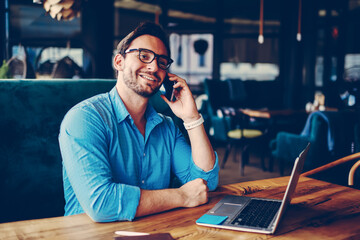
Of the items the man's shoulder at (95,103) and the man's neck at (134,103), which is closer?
the man's shoulder at (95,103)

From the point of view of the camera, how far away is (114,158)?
144cm

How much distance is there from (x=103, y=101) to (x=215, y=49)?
6909 mm

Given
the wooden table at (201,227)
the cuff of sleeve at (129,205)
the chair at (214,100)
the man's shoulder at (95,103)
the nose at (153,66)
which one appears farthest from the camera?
the chair at (214,100)

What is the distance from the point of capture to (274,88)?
8.01 metres

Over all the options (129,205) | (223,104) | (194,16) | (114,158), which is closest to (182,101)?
Result: (114,158)

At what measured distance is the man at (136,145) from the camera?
1.23 m

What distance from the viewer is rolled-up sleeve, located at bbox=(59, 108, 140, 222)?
1.14m

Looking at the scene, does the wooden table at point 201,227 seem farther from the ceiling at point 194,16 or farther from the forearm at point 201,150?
the ceiling at point 194,16

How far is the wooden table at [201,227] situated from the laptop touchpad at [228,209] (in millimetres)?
48

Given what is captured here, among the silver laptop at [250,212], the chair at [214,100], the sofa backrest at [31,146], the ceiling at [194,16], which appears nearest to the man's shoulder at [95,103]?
the sofa backrest at [31,146]

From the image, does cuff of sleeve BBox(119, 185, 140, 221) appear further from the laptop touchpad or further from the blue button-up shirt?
the laptop touchpad

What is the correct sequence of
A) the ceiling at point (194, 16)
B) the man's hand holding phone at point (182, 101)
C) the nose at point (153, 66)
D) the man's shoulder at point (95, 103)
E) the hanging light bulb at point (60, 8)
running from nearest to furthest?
1. the man's shoulder at point (95, 103)
2. the nose at point (153, 66)
3. the man's hand holding phone at point (182, 101)
4. the hanging light bulb at point (60, 8)
5. the ceiling at point (194, 16)

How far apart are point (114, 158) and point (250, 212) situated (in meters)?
0.57

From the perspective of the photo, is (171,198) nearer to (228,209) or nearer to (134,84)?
(228,209)
